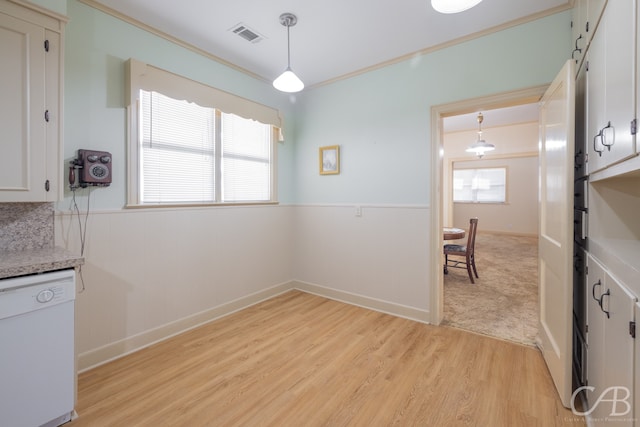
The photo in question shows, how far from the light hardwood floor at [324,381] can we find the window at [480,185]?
7.11 metres

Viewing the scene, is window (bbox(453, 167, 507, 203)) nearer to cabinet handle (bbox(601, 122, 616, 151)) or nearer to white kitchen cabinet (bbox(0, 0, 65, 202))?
cabinet handle (bbox(601, 122, 616, 151))

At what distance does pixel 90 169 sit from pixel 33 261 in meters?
0.80

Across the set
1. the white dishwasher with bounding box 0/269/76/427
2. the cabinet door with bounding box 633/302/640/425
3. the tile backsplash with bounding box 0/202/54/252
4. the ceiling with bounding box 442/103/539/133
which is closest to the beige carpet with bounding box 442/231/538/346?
the cabinet door with bounding box 633/302/640/425

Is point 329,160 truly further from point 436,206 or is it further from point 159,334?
point 159,334

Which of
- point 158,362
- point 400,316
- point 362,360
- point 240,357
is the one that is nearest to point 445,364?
point 362,360

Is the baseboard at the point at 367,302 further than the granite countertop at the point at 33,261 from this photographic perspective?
Yes

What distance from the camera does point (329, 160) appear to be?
362 centimetres

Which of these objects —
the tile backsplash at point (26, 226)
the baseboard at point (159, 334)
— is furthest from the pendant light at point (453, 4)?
the baseboard at point (159, 334)

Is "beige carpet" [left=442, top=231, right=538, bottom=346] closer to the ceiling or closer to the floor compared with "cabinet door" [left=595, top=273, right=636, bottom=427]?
closer to the floor

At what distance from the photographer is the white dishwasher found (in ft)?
4.59

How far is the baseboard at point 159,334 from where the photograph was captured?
7.13 ft

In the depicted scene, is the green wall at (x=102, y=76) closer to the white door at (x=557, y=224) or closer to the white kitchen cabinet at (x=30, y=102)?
the white kitchen cabinet at (x=30, y=102)

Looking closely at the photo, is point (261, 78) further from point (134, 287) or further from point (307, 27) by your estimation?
point (134, 287)

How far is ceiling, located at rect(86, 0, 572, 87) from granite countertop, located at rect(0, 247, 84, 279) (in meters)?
1.83
